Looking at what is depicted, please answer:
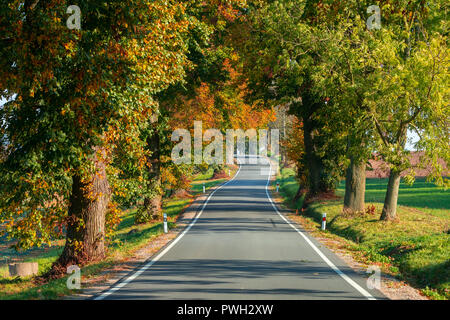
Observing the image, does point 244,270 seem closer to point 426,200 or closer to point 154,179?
point 154,179

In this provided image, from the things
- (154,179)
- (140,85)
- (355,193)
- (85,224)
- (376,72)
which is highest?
(376,72)

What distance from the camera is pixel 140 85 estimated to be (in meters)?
12.5

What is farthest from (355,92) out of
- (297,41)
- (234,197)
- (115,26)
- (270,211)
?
(234,197)

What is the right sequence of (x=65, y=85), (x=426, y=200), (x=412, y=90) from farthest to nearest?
(x=426, y=200) → (x=412, y=90) → (x=65, y=85)

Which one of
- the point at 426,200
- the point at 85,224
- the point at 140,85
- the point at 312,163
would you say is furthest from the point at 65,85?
the point at 426,200

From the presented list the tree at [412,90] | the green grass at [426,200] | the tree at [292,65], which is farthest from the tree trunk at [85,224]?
the green grass at [426,200]

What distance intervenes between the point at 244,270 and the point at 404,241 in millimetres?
6737

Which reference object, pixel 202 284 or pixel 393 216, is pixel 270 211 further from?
pixel 202 284

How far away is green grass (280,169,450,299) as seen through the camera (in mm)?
11782

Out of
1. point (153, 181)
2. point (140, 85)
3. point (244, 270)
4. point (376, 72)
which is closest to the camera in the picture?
point (244, 270)

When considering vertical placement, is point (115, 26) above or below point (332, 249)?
above

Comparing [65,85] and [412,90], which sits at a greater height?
[412,90]
